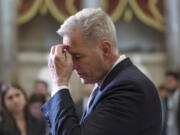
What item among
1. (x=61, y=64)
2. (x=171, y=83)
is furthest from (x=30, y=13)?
(x=61, y=64)

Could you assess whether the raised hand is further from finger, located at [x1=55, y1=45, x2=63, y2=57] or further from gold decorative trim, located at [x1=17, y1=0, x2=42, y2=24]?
gold decorative trim, located at [x1=17, y1=0, x2=42, y2=24]

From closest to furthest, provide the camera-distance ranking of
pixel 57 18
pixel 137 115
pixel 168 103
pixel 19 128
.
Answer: pixel 137 115, pixel 19 128, pixel 168 103, pixel 57 18

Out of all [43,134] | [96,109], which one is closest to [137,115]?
[96,109]

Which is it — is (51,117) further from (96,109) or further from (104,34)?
(104,34)

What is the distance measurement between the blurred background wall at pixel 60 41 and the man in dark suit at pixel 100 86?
6.02 meters

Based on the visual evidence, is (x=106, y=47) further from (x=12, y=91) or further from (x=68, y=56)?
(x=12, y=91)

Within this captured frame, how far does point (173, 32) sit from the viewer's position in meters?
8.13

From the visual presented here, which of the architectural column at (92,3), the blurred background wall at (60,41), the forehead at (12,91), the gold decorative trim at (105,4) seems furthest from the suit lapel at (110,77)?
the gold decorative trim at (105,4)

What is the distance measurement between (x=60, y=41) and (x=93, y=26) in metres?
7.37

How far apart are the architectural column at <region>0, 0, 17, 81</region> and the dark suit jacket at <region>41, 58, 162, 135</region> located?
612cm

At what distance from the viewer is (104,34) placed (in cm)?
166

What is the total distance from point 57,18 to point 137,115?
709 cm

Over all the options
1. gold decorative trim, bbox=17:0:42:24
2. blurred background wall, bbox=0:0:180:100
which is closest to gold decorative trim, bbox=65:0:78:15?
blurred background wall, bbox=0:0:180:100

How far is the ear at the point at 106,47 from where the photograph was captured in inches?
65.6
